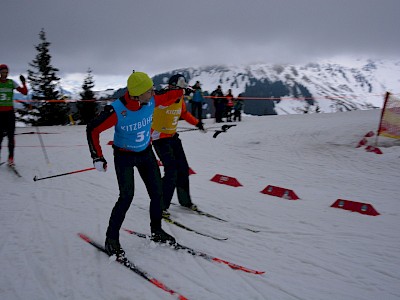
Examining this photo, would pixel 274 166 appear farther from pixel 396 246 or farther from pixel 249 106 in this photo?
pixel 249 106

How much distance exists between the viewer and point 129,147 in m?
3.54

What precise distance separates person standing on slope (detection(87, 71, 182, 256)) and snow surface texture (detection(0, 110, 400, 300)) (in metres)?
0.43

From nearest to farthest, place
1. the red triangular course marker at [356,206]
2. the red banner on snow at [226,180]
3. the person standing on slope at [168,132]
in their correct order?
the person standing on slope at [168,132]
the red triangular course marker at [356,206]
the red banner on snow at [226,180]

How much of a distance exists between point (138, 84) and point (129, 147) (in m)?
0.70

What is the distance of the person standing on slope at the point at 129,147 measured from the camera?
3.32m

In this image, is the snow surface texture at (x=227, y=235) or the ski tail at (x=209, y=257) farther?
the ski tail at (x=209, y=257)

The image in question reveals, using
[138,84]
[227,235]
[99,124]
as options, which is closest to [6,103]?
[99,124]

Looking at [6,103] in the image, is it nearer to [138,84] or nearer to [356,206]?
[138,84]

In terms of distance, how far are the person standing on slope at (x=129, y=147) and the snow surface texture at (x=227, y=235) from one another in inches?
16.8

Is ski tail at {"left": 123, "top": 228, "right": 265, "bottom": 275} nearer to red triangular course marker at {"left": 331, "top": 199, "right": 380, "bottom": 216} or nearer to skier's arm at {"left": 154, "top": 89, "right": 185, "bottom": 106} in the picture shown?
skier's arm at {"left": 154, "top": 89, "right": 185, "bottom": 106}

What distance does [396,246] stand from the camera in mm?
4105

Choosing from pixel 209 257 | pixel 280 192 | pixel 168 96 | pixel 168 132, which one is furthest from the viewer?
pixel 280 192

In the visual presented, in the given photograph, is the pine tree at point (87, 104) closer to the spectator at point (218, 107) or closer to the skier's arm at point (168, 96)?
the spectator at point (218, 107)

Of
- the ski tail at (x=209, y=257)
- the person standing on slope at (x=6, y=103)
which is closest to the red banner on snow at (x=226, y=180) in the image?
the ski tail at (x=209, y=257)
